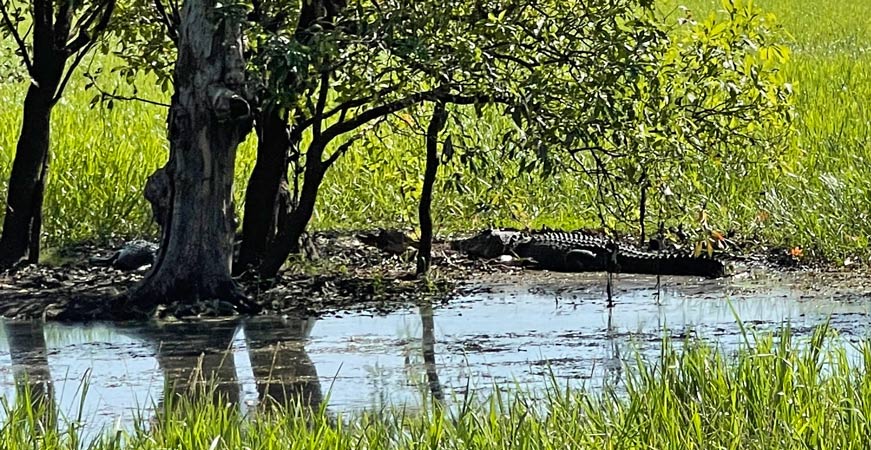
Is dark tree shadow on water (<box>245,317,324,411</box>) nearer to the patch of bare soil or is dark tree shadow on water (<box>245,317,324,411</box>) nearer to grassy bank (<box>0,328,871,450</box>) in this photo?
the patch of bare soil

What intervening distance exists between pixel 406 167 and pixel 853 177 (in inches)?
118

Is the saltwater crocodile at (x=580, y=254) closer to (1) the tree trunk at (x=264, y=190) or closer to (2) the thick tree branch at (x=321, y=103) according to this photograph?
(1) the tree trunk at (x=264, y=190)

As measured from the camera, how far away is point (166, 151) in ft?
40.3

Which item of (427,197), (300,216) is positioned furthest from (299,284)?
(427,197)

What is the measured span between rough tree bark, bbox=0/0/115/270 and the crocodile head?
270 centimetres

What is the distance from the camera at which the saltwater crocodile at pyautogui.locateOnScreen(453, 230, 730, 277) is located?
362 inches

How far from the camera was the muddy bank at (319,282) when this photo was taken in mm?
8078

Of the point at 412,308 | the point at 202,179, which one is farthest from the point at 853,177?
the point at 202,179

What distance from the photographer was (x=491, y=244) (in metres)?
9.98

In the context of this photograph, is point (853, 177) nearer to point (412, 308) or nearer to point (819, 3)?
point (412, 308)

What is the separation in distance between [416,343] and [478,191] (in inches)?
155

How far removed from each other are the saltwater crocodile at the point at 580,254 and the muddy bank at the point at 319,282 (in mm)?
114

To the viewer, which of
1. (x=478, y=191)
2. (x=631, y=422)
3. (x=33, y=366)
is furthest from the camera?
(x=478, y=191)

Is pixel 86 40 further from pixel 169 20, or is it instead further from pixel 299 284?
pixel 299 284
